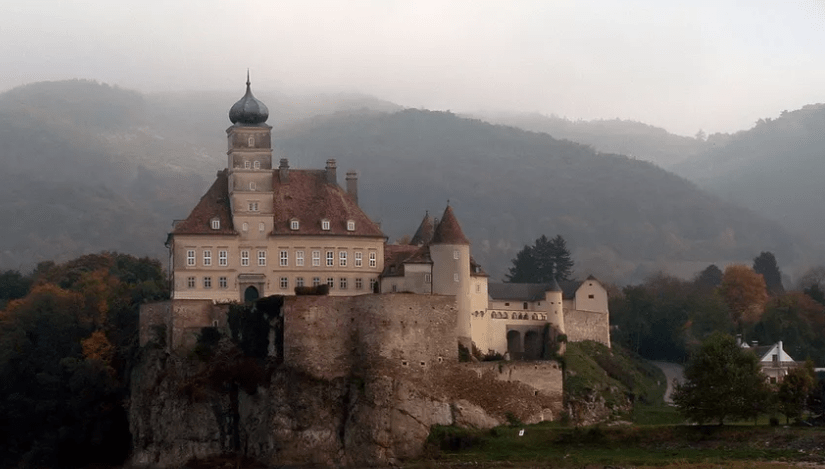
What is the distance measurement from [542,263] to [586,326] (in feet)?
103

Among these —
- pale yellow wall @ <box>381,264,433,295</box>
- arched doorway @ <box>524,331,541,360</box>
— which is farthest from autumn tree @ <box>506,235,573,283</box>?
pale yellow wall @ <box>381,264,433,295</box>

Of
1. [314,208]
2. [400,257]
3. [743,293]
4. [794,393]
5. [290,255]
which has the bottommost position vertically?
[794,393]

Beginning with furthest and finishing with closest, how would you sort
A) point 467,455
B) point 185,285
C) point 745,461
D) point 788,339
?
point 788,339 < point 185,285 < point 467,455 < point 745,461

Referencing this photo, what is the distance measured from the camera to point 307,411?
87875mm

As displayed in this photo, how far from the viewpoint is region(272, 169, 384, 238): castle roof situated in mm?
97188

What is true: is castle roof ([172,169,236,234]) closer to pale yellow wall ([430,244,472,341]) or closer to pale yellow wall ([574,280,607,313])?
pale yellow wall ([430,244,472,341])

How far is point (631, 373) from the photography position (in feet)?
Result: 333

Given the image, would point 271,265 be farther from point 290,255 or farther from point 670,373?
point 670,373

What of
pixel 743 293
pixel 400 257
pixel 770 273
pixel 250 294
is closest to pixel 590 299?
pixel 400 257

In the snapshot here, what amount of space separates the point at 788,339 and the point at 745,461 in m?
42.3

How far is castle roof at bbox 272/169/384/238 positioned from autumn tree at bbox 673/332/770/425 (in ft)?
71.4

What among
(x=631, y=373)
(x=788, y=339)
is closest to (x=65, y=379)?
(x=631, y=373)

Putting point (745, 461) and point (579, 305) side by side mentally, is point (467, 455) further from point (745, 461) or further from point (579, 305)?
point (579, 305)

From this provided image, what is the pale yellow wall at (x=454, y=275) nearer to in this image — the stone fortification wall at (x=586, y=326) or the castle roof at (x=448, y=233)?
the castle roof at (x=448, y=233)
